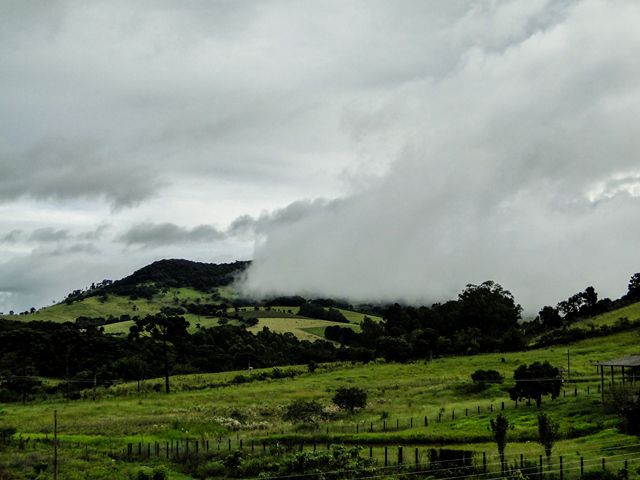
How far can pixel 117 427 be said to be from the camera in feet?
212

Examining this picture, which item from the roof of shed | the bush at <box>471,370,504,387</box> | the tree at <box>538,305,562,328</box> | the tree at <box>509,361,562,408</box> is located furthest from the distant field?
the roof of shed

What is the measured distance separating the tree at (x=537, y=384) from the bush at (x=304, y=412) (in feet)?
68.0

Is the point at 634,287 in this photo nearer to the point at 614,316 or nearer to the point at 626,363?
the point at 614,316

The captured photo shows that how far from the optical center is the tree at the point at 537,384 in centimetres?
6669

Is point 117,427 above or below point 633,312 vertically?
below

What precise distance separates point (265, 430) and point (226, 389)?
113 feet

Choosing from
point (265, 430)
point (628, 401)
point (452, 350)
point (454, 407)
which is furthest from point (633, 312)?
point (265, 430)

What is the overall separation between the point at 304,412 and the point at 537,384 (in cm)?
2460

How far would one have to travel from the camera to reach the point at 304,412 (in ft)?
225

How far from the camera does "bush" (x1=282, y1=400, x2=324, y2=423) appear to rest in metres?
67.2

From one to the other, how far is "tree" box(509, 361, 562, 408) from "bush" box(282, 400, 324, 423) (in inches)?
816

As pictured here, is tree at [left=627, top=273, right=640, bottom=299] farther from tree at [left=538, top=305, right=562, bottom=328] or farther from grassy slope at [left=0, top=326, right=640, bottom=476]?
grassy slope at [left=0, top=326, right=640, bottom=476]

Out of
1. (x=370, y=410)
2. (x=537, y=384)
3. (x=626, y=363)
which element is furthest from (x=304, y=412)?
(x=626, y=363)

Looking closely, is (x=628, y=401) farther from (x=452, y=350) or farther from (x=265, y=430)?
(x=452, y=350)
